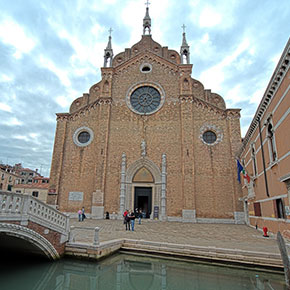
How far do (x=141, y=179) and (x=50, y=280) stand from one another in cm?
1243

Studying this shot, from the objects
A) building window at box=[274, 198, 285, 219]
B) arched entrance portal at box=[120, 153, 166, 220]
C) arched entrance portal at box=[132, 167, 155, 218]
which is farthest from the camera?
arched entrance portal at box=[132, 167, 155, 218]

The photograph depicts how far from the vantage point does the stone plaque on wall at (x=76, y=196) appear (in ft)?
60.1

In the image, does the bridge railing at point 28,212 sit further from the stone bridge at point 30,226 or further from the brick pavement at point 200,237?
the brick pavement at point 200,237

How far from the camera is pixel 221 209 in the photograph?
16578 millimetres

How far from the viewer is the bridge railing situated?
610 cm

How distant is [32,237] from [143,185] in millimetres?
11889

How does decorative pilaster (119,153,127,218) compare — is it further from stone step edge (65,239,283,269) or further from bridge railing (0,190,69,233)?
bridge railing (0,190,69,233)

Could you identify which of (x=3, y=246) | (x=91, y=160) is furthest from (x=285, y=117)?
(x=91, y=160)

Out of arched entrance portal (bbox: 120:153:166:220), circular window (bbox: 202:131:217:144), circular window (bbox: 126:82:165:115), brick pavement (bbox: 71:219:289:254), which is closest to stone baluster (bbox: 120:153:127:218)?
arched entrance portal (bbox: 120:153:166:220)

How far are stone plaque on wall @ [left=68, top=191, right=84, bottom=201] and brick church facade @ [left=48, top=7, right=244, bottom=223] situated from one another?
84mm

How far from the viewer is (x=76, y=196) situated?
18.4 m

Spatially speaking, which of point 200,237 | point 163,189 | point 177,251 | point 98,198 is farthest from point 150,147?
point 177,251

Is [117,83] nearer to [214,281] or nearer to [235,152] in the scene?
[235,152]

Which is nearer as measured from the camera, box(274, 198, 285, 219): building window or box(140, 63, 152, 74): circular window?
box(274, 198, 285, 219): building window
